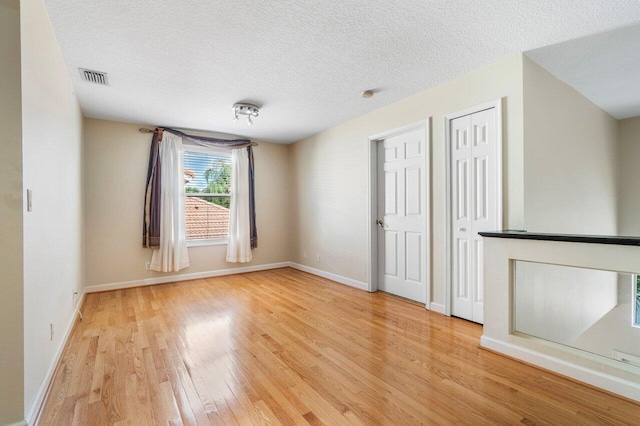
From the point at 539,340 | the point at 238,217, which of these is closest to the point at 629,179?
the point at 539,340

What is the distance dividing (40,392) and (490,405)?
8.62 feet

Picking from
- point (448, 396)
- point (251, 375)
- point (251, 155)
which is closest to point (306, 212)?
point (251, 155)

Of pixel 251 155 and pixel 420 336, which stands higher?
pixel 251 155

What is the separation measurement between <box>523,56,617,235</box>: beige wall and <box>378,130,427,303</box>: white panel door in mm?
1064

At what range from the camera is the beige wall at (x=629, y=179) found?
4.29 meters

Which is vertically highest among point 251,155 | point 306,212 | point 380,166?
point 251,155

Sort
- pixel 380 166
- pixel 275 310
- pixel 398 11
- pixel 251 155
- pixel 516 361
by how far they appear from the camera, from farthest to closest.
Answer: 1. pixel 251 155
2. pixel 380 166
3. pixel 275 310
4. pixel 516 361
5. pixel 398 11

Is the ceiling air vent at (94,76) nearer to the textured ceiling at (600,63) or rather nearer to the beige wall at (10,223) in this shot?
the beige wall at (10,223)

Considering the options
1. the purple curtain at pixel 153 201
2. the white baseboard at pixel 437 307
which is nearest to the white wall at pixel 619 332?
the white baseboard at pixel 437 307

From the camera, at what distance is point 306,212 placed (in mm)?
5648

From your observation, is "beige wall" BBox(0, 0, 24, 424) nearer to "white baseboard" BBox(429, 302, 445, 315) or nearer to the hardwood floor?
the hardwood floor

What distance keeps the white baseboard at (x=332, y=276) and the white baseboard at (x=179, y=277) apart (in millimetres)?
423

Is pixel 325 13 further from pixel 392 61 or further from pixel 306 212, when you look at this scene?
pixel 306 212

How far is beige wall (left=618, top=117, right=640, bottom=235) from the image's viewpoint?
4293 mm
